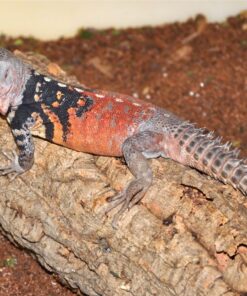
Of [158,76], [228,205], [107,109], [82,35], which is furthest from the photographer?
[82,35]

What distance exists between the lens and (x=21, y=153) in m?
5.37

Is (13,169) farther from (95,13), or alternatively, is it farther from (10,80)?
(95,13)

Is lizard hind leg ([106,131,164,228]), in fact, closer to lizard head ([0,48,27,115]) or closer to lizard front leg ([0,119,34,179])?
lizard front leg ([0,119,34,179])

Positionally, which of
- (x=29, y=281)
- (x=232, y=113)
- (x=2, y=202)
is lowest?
(x=29, y=281)

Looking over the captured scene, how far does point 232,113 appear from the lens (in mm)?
7527

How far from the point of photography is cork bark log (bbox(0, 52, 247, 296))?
437cm

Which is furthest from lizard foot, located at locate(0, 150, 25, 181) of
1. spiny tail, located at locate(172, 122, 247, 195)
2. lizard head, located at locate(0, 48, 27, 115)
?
spiny tail, located at locate(172, 122, 247, 195)

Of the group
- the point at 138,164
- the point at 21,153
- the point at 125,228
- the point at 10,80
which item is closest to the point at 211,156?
the point at 138,164

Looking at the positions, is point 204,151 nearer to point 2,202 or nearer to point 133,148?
point 133,148

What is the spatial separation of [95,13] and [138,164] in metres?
4.42

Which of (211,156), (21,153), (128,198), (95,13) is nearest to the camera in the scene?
(128,198)

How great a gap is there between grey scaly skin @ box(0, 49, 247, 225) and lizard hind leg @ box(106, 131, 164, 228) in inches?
0.4

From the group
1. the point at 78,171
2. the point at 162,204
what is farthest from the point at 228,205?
the point at 78,171

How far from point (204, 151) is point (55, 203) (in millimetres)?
1448
